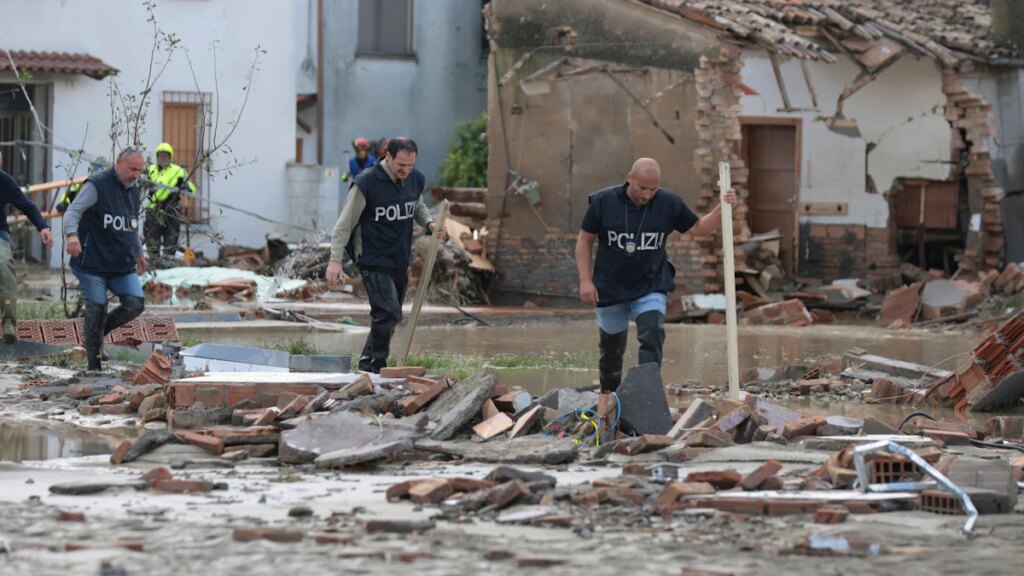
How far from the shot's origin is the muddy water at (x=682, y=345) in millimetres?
12711

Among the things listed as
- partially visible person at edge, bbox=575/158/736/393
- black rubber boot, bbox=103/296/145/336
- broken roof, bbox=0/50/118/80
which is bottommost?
black rubber boot, bbox=103/296/145/336

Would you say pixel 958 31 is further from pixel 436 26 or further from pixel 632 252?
pixel 632 252

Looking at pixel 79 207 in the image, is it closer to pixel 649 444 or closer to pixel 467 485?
pixel 649 444

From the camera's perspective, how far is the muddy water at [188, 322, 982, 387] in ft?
41.7

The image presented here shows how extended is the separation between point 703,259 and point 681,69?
2469mm

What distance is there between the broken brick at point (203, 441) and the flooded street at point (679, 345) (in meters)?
3.81

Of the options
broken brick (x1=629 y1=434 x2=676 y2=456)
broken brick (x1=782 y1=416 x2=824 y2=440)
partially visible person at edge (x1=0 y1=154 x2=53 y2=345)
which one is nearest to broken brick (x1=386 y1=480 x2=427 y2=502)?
broken brick (x1=629 y1=434 x2=676 y2=456)

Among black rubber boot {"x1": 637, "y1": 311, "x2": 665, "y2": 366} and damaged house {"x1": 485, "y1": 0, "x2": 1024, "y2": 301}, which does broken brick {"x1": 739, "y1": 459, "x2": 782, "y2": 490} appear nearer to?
black rubber boot {"x1": 637, "y1": 311, "x2": 665, "y2": 366}

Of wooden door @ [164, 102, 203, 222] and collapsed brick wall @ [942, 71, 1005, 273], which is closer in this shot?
collapsed brick wall @ [942, 71, 1005, 273]

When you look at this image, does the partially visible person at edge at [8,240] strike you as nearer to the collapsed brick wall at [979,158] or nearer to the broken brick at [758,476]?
the broken brick at [758,476]

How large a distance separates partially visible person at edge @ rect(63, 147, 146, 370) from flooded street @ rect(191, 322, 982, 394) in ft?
7.71

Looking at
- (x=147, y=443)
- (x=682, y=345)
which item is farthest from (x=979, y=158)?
(x=147, y=443)

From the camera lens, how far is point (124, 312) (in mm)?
11281

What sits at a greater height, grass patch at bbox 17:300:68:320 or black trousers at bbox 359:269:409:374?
black trousers at bbox 359:269:409:374
